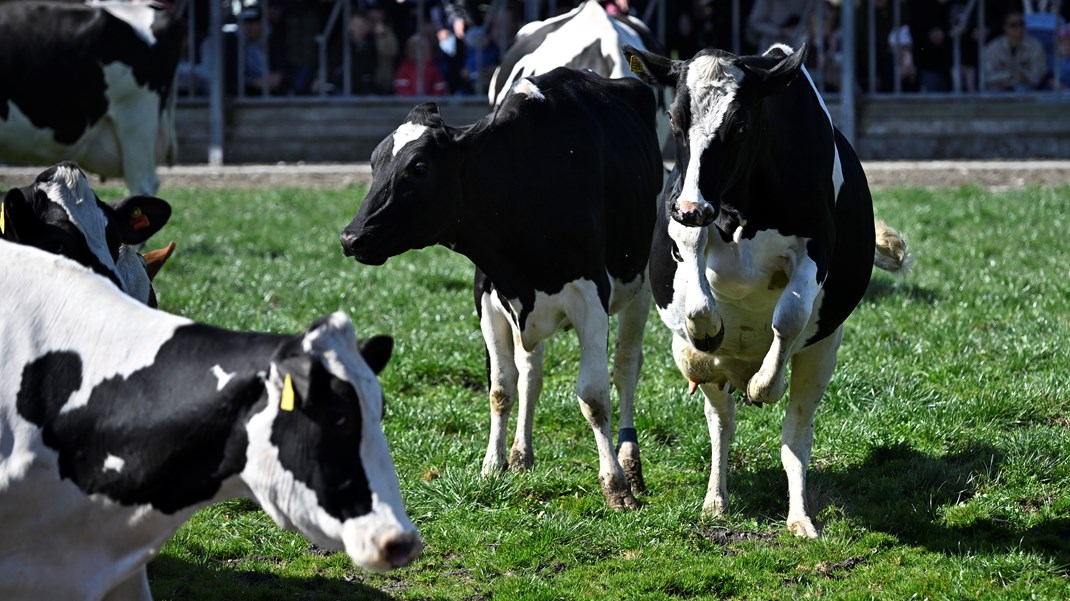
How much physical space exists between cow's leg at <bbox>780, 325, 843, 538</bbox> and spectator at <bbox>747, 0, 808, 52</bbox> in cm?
1259

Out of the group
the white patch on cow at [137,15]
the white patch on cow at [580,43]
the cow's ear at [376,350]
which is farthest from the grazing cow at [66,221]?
the white patch on cow at [137,15]

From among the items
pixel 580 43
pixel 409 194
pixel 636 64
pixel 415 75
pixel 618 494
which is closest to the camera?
pixel 636 64

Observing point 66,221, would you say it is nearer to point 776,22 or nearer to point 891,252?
point 891,252

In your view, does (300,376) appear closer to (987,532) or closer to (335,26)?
(987,532)

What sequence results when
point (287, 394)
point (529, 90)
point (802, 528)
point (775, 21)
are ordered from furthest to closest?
point (775, 21), point (529, 90), point (802, 528), point (287, 394)

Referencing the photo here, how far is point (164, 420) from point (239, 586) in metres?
1.99

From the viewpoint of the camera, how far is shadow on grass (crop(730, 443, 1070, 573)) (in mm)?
6031

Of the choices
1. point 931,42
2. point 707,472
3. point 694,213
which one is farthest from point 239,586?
point 931,42

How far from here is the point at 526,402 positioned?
7.19 metres

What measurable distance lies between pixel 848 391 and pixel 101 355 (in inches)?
191

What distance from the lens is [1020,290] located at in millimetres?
10055

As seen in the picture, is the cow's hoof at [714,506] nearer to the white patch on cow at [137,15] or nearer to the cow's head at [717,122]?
the cow's head at [717,122]

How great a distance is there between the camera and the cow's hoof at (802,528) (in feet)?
20.4

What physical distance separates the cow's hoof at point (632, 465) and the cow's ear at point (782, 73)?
6.76 ft
